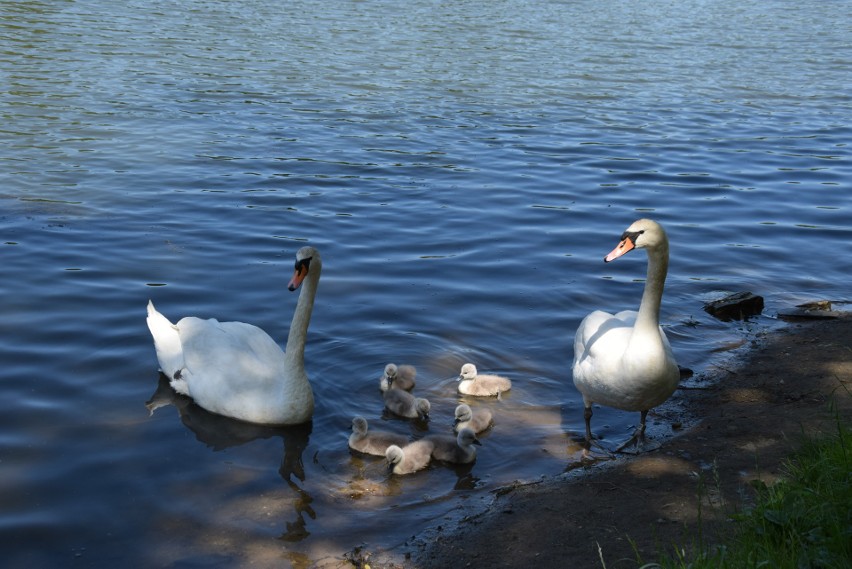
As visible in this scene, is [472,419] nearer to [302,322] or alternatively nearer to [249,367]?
[302,322]

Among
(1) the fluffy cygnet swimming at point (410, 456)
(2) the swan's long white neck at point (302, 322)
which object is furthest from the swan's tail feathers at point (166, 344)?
(1) the fluffy cygnet swimming at point (410, 456)

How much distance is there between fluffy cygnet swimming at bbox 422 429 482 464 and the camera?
24.2ft

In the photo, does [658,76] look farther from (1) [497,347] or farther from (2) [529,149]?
(1) [497,347]

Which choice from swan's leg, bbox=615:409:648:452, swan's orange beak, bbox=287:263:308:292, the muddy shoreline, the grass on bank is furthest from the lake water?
the grass on bank

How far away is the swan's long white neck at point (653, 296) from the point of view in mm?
7355

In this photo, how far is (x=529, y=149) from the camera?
17141 mm

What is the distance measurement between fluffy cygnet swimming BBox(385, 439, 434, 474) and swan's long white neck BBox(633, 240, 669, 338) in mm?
1747

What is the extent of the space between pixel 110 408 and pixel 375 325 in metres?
2.83

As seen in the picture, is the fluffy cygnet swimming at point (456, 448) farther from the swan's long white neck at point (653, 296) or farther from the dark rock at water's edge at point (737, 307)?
the dark rock at water's edge at point (737, 307)

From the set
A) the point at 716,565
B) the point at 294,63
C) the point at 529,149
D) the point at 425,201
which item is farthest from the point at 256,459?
the point at 294,63

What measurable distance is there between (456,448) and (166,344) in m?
2.80

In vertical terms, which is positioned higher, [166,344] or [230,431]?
[166,344]

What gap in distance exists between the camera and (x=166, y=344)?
8617mm

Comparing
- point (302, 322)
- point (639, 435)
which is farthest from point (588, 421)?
point (302, 322)
